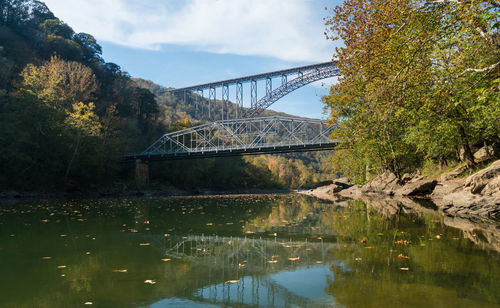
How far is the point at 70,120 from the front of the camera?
30.2 m

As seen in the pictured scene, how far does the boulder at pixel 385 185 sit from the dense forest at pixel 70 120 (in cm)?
2732

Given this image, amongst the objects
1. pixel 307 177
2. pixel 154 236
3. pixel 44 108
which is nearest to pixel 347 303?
pixel 154 236

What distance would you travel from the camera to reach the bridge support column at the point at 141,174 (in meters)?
46.3

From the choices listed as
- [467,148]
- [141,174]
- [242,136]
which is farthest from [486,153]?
[141,174]

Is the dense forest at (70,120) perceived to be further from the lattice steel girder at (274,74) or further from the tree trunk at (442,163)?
the tree trunk at (442,163)

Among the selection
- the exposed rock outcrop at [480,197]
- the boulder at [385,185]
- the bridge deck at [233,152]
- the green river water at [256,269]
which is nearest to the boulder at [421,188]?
the boulder at [385,185]

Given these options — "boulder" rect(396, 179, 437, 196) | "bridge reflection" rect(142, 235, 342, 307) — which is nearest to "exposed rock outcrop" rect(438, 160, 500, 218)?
"bridge reflection" rect(142, 235, 342, 307)

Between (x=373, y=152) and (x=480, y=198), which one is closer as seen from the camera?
(x=480, y=198)

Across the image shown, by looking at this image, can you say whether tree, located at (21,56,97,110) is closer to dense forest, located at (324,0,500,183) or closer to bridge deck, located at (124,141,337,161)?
bridge deck, located at (124,141,337,161)

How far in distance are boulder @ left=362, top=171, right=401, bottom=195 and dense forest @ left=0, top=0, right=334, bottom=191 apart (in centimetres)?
2732

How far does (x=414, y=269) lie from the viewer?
394 centimetres

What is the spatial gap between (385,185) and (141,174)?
34.9 metres

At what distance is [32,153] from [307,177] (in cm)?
6897

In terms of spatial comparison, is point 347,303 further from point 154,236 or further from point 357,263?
point 154,236
